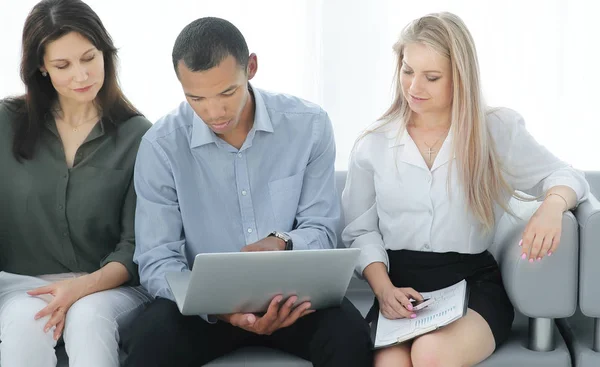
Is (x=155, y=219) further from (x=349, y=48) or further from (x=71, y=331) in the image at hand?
(x=349, y=48)

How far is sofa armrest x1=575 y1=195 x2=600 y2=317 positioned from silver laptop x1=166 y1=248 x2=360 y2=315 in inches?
21.8

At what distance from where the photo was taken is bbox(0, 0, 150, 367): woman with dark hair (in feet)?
7.22

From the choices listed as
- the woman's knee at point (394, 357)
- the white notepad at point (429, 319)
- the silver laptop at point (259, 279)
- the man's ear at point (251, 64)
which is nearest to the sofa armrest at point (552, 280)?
the white notepad at point (429, 319)

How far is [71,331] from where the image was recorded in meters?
1.99

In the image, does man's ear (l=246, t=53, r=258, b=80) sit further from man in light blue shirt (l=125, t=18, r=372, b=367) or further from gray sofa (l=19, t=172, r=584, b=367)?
gray sofa (l=19, t=172, r=584, b=367)

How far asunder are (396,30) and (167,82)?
2.79 ft

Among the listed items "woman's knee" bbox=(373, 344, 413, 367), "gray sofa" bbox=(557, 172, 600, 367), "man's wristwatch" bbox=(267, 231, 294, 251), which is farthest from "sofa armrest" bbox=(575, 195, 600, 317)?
"man's wristwatch" bbox=(267, 231, 294, 251)

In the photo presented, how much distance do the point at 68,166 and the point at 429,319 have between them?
97 cm

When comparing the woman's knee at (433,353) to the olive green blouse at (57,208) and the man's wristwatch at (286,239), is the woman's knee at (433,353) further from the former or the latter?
the olive green blouse at (57,208)

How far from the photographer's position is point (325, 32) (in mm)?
3221

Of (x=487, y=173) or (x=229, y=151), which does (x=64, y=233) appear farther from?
(x=487, y=173)

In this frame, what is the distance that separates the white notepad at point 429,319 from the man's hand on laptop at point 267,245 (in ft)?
0.95

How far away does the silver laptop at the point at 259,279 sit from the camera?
177cm

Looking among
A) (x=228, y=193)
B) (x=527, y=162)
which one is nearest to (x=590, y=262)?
(x=527, y=162)
